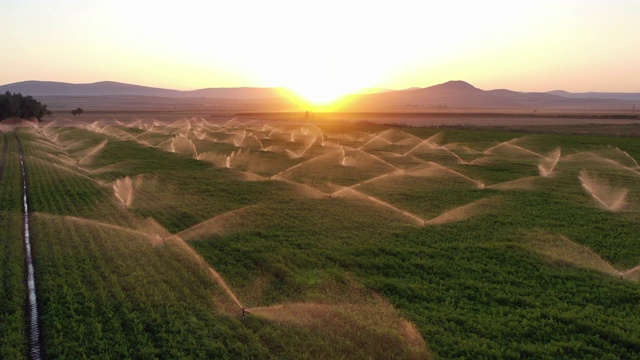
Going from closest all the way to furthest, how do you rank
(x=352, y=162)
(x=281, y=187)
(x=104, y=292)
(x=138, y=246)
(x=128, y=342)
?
(x=128, y=342), (x=104, y=292), (x=138, y=246), (x=281, y=187), (x=352, y=162)

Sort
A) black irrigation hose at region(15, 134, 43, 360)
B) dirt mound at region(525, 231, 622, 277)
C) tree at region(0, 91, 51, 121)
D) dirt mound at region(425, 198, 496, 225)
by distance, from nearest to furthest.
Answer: black irrigation hose at region(15, 134, 43, 360) < dirt mound at region(525, 231, 622, 277) < dirt mound at region(425, 198, 496, 225) < tree at region(0, 91, 51, 121)

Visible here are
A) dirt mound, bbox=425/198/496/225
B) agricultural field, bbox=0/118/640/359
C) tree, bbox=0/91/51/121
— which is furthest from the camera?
tree, bbox=0/91/51/121

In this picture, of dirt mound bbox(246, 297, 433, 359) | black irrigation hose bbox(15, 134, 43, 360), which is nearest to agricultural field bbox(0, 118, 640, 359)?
dirt mound bbox(246, 297, 433, 359)

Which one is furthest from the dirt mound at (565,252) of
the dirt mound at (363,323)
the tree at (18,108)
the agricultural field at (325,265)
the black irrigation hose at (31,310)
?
the tree at (18,108)

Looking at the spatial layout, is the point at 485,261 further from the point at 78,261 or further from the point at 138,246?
the point at 78,261

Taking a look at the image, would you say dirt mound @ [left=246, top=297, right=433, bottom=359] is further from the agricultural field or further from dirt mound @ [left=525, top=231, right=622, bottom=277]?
dirt mound @ [left=525, top=231, right=622, bottom=277]

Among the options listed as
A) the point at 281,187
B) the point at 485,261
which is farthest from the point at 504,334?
the point at 281,187
